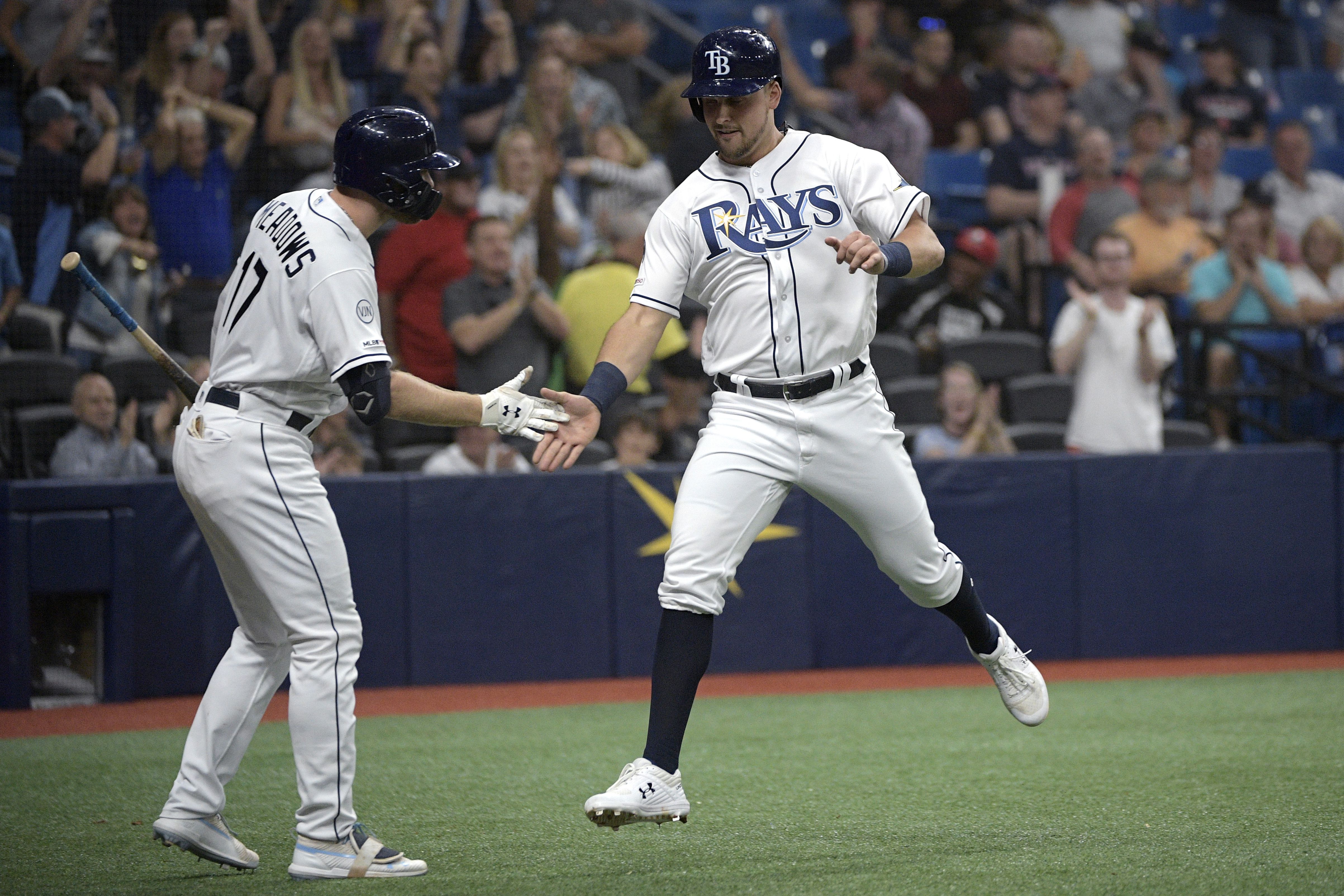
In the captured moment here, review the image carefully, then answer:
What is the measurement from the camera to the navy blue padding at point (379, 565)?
761cm

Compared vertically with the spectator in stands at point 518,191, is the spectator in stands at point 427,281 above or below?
below

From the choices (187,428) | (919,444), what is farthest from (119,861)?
(919,444)

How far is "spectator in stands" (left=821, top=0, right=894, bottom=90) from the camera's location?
11578 mm

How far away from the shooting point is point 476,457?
802 centimetres

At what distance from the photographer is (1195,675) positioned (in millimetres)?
7711

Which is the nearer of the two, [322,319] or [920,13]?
[322,319]

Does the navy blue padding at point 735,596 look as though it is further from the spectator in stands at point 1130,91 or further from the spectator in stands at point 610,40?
the spectator in stands at point 1130,91

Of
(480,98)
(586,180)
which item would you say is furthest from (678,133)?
(480,98)

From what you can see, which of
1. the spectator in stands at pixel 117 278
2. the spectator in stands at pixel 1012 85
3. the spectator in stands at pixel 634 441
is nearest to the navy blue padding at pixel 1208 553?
the spectator in stands at pixel 634 441

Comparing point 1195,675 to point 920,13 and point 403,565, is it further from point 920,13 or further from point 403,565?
point 920,13

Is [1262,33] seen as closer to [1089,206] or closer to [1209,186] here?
[1209,186]

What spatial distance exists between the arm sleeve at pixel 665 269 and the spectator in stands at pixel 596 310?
→ 406cm

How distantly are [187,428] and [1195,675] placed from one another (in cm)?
565

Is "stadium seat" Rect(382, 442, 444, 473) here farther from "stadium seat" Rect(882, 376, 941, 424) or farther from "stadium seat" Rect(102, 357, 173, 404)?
"stadium seat" Rect(882, 376, 941, 424)
